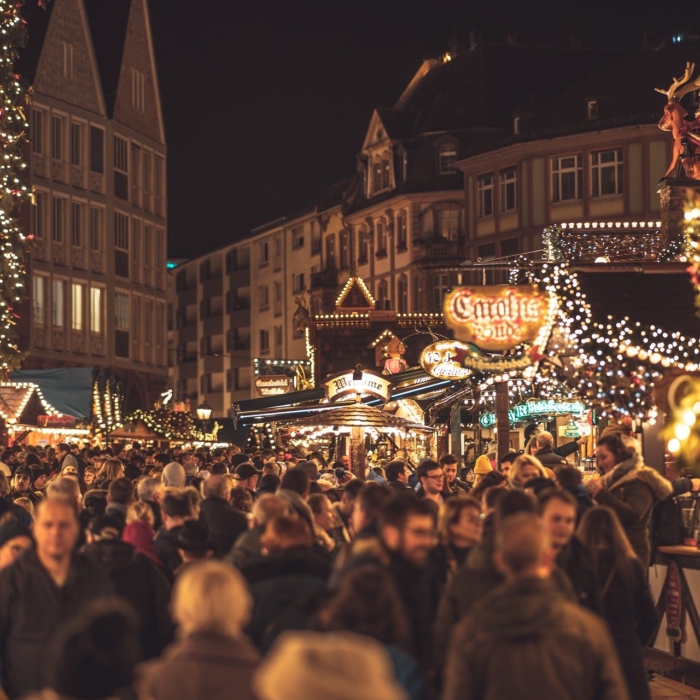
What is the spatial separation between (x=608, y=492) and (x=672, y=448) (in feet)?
2.31

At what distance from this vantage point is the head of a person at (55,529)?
7.18 m

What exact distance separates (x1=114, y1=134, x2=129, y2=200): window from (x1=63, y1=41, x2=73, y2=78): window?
323 cm

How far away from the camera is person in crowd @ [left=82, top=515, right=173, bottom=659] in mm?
8227

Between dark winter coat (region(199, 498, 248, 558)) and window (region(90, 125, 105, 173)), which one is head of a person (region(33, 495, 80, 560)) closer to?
dark winter coat (region(199, 498, 248, 558))

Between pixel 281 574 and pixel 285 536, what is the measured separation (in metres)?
0.21

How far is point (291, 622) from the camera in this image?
20.9 feet

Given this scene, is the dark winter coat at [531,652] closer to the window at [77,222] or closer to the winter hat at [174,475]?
the winter hat at [174,475]

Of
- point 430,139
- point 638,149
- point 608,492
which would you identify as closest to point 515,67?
point 430,139

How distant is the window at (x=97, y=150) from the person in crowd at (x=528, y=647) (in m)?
46.6

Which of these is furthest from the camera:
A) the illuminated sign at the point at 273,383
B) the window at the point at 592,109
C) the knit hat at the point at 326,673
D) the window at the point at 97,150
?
the window at the point at 97,150

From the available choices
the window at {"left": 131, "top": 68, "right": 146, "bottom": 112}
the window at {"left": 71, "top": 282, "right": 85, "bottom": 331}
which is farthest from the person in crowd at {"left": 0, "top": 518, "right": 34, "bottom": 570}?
the window at {"left": 131, "top": 68, "right": 146, "bottom": 112}

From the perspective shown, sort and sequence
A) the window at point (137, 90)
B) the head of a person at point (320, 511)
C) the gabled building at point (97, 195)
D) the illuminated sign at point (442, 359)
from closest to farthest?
the head of a person at point (320, 511), the illuminated sign at point (442, 359), the gabled building at point (97, 195), the window at point (137, 90)

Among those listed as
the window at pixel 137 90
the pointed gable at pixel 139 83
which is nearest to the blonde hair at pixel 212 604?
the pointed gable at pixel 139 83

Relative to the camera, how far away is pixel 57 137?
49.0 m
